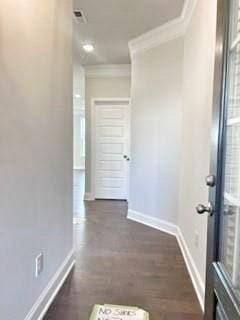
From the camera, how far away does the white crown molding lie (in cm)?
626

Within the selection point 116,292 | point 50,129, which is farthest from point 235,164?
point 116,292

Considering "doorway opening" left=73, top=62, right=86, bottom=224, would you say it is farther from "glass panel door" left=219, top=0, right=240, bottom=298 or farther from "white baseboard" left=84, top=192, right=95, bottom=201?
"glass panel door" left=219, top=0, right=240, bottom=298

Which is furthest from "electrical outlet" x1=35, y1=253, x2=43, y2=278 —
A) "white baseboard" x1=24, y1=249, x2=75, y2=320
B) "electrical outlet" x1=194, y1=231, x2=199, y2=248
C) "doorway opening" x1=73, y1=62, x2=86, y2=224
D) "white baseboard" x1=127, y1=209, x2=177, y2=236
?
"doorway opening" x1=73, y1=62, x2=86, y2=224

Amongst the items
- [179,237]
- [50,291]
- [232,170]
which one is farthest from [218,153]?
[179,237]

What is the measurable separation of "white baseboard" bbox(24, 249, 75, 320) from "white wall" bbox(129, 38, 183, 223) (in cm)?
172

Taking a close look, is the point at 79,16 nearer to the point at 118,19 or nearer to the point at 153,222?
the point at 118,19

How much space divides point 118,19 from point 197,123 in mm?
1909

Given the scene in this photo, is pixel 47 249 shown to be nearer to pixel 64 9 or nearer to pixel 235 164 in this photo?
pixel 235 164

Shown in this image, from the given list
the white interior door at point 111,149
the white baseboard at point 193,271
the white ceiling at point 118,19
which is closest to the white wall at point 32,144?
the white ceiling at point 118,19

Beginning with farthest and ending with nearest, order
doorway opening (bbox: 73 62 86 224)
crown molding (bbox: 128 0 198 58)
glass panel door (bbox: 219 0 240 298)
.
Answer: doorway opening (bbox: 73 62 86 224) < crown molding (bbox: 128 0 198 58) < glass panel door (bbox: 219 0 240 298)

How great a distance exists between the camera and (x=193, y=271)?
9.20ft

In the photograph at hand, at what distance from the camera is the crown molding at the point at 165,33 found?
3.47m

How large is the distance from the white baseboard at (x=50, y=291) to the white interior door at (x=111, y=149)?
135 inches

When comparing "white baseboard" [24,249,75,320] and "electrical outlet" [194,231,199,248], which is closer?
"white baseboard" [24,249,75,320]
